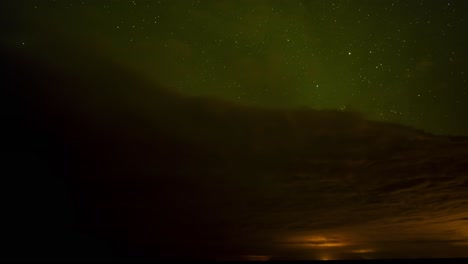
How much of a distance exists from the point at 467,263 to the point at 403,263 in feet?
2.89

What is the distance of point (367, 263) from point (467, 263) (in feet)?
5.20

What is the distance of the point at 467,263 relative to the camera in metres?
4.19

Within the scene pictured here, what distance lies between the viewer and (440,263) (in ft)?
13.0

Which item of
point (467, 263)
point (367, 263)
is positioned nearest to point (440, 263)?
point (467, 263)

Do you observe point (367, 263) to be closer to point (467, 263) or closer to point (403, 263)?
point (403, 263)

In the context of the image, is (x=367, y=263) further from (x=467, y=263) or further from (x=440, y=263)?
(x=467, y=263)

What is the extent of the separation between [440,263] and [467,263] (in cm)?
65

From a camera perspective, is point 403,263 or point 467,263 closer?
point 467,263

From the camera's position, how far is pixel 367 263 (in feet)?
13.6

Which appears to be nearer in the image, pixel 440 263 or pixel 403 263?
pixel 440 263

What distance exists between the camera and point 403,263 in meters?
4.69
